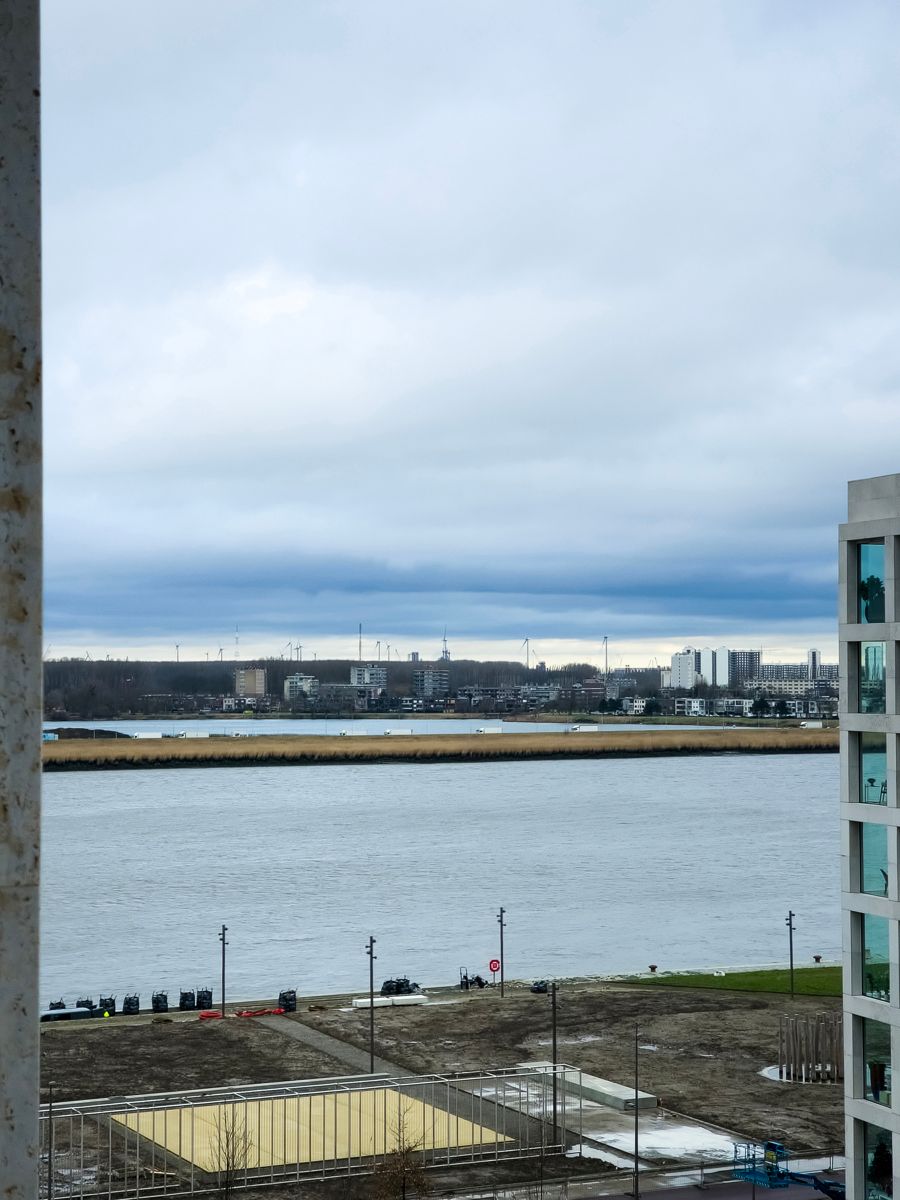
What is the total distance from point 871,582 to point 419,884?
74.4m

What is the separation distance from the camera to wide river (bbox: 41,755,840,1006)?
70625 mm

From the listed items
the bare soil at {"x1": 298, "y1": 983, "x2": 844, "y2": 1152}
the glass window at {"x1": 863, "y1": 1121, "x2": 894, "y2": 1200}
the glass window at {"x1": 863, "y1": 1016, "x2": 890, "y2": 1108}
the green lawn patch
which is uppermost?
the glass window at {"x1": 863, "y1": 1016, "x2": 890, "y2": 1108}

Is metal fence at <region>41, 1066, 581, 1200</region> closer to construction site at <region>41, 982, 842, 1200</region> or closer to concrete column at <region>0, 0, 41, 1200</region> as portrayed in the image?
construction site at <region>41, 982, 842, 1200</region>

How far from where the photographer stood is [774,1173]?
32.6 metres

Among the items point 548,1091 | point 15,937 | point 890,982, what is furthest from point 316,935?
point 15,937

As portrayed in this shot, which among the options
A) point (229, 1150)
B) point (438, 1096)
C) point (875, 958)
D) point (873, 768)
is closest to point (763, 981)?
point (438, 1096)

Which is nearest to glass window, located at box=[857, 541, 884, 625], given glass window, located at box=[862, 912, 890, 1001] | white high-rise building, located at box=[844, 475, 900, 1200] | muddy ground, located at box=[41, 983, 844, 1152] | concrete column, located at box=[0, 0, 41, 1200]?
white high-rise building, located at box=[844, 475, 900, 1200]

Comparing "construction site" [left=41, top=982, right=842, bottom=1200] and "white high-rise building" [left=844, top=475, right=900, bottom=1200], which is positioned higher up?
"white high-rise building" [left=844, top=475, right=900, bottom=1200]

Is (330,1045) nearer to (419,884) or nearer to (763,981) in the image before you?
(763,981)

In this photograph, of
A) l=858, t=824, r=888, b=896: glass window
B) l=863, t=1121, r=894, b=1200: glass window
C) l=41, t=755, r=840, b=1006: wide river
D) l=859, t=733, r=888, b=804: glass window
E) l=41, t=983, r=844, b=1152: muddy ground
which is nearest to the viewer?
l=863, t=1121, r=894, b=1200: glass window

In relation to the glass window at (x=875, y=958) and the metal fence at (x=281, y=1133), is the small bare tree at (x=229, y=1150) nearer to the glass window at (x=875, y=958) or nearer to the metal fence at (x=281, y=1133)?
the metal fence at (x=281, y=1133)

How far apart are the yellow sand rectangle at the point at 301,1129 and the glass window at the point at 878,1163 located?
13508 mm

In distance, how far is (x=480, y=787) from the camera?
175875mm

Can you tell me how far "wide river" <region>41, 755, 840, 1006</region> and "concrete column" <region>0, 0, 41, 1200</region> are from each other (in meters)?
60.5
